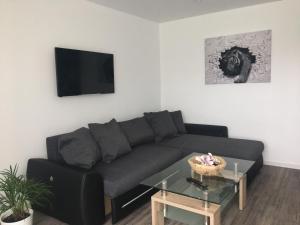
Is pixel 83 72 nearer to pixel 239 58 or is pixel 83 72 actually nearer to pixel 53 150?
pixel 53 150

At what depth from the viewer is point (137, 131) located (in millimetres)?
3564

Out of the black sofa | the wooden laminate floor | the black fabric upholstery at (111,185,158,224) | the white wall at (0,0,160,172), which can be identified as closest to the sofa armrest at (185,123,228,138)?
the black sofa

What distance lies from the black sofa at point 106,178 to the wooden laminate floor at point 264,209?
10 cm

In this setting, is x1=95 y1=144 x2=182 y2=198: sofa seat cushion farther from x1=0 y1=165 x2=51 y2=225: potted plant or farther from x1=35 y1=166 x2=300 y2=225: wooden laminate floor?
x1=0 y1=165 x2=51 y2=225: potted plant

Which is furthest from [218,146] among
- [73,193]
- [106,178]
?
[73,193]

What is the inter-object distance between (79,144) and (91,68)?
3.77 ft

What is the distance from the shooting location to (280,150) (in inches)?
150

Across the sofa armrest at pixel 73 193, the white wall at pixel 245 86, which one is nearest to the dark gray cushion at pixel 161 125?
the white wall at pixel 245 86

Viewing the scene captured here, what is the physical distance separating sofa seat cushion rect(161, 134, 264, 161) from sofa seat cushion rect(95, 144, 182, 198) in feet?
0.77

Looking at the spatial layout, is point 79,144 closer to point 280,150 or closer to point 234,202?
point 234,202

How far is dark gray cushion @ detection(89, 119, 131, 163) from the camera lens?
113 inches

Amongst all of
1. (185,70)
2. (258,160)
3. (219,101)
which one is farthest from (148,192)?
(185,70)

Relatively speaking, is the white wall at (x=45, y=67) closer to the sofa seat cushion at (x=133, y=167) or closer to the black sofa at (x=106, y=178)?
the black sofa at (x=106, y=178)

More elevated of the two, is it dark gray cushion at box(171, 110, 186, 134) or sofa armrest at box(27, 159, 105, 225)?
dark gray cushion at box(171, 110, 186, 134)
